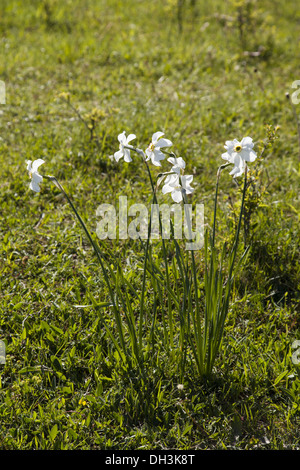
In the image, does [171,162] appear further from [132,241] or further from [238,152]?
[132,241]

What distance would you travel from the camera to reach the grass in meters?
1.95

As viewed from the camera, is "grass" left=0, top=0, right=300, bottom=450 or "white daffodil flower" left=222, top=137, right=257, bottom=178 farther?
"grass" left=0, top=0, right=300, bottom=450

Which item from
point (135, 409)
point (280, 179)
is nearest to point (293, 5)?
point (280, 179)

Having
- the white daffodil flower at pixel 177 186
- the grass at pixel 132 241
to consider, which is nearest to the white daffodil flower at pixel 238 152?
the white daffodil flower at pixel 177 186

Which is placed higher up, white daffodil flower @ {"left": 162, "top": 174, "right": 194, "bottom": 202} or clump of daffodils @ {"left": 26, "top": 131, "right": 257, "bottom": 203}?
clump of daffodils @ {"left": 26, "top": 131, "right": 257, "bottom": 203}

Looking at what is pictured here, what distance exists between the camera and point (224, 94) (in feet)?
15.2

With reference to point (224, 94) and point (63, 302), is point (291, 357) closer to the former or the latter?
point (63, 302)

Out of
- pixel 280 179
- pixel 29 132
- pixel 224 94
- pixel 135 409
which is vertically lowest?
pixel 135 409

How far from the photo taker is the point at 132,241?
2.92 meters

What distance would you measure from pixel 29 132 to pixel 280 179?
208 cm

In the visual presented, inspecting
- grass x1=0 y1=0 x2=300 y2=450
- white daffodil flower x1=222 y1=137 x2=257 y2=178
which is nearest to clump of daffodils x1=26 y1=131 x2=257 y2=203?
white daffodil flower x1=222 y1=137 x2=257 y2=178

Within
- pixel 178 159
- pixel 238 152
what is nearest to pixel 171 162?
pixel 178 159

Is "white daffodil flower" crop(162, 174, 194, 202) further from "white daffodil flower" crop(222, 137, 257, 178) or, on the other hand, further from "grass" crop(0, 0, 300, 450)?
"grass" crop(0, 0, 300, 450)
